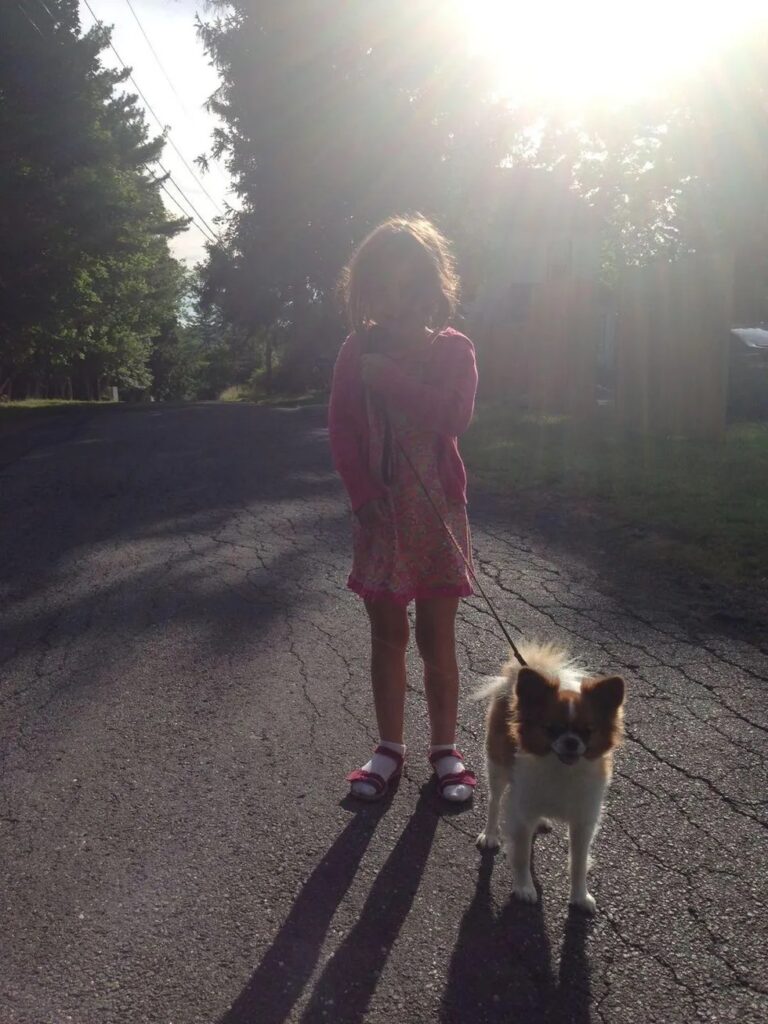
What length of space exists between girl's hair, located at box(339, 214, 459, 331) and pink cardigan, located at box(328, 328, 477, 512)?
9 cm

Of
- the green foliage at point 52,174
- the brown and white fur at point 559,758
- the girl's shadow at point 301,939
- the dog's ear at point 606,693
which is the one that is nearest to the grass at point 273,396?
the green foliage at point 52,174

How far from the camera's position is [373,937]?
2854 mm

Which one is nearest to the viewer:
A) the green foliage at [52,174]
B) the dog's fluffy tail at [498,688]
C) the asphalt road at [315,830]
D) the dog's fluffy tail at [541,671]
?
the asphalt road at [315,830]

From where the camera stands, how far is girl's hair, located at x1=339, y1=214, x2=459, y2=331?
3604 mm

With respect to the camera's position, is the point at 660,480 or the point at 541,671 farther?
the point at 660,480

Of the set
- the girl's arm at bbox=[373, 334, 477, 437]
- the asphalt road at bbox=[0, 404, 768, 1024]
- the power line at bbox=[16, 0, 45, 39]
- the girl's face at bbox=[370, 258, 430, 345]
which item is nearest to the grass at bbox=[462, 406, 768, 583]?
the asphalt road at bbox=[0, 404, 768, 1024]

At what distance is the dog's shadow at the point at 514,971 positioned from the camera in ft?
8.32

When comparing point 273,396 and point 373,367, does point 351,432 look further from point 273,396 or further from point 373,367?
point 273,396

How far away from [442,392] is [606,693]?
1214 mm

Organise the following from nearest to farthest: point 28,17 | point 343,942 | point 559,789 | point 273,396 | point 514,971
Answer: point 514,971 → point 343,942 → point 559,789 → point 28,17 → point 273,396

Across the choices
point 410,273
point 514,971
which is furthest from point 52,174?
point 514,971

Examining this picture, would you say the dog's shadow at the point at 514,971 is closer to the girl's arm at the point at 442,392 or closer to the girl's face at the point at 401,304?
the girl's arm at the point at 442,392

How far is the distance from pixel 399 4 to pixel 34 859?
27.3 metres

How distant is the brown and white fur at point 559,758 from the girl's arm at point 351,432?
3.00ft
